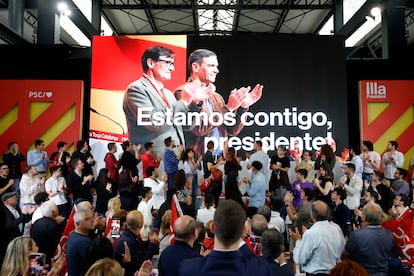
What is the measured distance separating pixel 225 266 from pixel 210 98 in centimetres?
920

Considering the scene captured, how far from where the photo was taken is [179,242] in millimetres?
3092

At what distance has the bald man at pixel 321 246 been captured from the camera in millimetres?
3869

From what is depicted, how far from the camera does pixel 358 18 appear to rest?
12.1 m

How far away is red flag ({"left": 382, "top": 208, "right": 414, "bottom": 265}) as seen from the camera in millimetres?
4121

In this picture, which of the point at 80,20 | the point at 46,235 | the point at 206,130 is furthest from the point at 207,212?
the point at 80,20

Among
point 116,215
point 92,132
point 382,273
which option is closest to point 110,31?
point 92,132

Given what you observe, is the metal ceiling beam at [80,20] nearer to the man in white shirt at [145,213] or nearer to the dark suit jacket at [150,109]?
the dark suit jacket at [150,109]

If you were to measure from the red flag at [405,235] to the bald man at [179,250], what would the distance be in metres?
2.11

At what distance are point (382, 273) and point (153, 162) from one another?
5.92 metres

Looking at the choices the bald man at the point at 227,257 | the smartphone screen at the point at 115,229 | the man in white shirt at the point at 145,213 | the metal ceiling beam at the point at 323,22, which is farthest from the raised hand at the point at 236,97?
the bald man at the point at 227,257

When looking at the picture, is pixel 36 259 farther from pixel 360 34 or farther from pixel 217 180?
pixel 360 34

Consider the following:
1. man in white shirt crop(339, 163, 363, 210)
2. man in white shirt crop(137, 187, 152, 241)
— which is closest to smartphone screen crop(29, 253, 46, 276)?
man in white shirt crop(137, 187, 152, 241)

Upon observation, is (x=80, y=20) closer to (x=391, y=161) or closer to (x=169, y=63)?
(x=169, y=63)

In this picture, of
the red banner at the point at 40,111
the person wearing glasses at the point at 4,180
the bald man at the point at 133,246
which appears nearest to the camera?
the bald man at the point at 133,246
